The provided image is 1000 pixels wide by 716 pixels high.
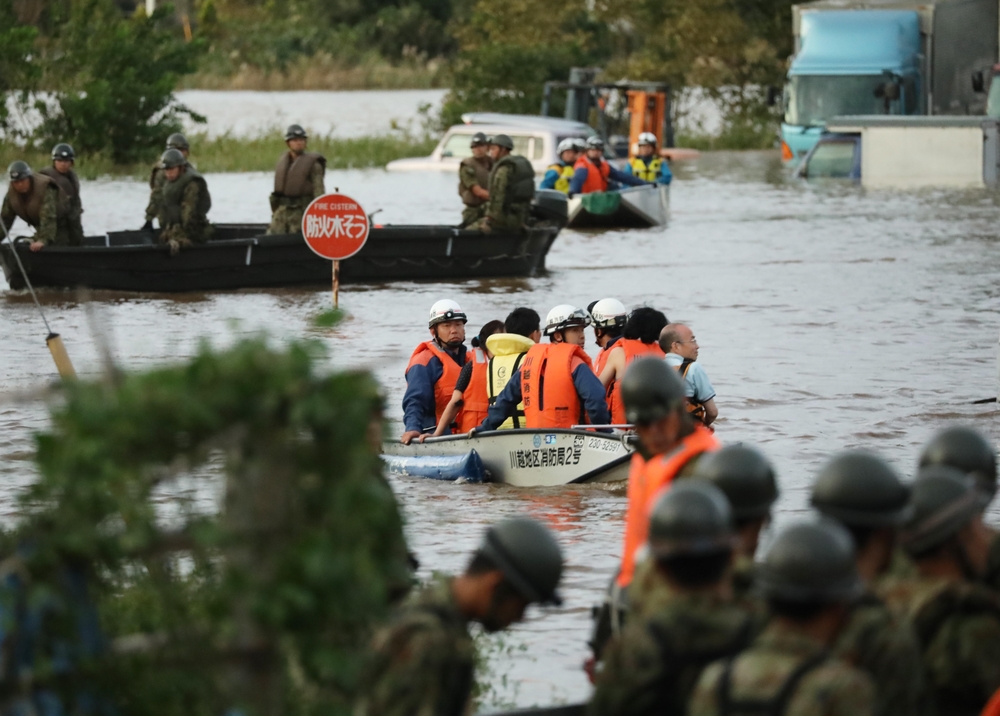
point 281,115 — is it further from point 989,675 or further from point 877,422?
point 989,675

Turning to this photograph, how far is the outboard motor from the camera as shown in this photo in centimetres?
2397

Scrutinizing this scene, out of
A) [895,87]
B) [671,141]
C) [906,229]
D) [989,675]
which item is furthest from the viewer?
[671,141]

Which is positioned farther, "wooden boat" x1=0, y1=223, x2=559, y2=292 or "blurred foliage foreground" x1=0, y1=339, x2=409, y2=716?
"wooden boat" x1=0, y1=223, x2=559, y2=292

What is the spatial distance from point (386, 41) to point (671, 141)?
27.7 meters

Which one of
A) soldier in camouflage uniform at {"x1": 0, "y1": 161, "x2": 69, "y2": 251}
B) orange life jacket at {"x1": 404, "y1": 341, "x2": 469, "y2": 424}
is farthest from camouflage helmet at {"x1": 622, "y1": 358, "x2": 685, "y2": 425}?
soldier in camouflage uniform at {"x1": 0, "y1": 161, "x2": 69, "y2": 251}

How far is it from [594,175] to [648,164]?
1.35m

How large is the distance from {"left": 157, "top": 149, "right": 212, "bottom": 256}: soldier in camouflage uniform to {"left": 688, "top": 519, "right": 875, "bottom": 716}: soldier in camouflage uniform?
16.3 meters

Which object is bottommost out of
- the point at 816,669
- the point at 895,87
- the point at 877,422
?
the point at 877,422

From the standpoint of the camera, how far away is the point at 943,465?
536 centimetres

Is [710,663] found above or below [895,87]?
below

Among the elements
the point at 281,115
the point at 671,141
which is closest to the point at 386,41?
the point at 281,115

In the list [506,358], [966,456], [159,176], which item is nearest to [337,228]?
[159,176]

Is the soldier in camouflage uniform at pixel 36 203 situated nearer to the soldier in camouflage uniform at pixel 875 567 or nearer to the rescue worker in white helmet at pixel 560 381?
the rescue worker in white helmet at pixel 560 381

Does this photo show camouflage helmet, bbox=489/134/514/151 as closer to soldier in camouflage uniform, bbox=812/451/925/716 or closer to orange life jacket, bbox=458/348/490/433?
orange life jacket, bbox=458/348/490/433
